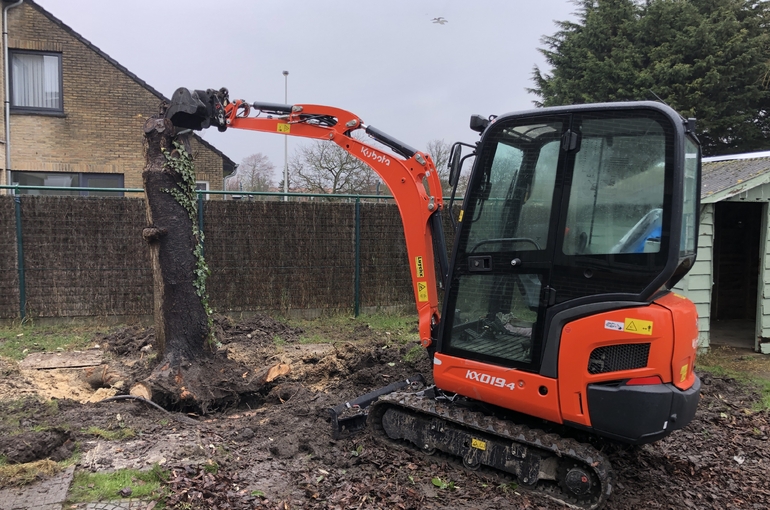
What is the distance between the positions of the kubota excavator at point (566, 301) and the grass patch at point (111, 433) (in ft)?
6.14

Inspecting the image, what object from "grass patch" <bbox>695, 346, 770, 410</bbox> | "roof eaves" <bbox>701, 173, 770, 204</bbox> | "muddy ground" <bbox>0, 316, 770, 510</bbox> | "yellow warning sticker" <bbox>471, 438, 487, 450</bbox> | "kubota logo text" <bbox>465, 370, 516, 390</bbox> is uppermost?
"roof eaves" <bbox>701, 173, 770, 204</bbox>

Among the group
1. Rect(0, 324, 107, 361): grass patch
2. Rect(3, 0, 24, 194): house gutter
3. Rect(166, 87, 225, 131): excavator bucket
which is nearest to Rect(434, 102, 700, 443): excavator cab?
Rect(166, 87, 225, 131): excavator bucket

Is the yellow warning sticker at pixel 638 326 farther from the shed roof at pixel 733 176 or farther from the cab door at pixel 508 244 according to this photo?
the shed roof at pixel 733 176

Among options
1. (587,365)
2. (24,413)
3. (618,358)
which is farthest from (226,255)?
(618,358)

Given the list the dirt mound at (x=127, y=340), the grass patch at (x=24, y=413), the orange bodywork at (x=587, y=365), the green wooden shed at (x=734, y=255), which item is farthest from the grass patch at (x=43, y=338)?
the green wooden shed at (x=734, y=255)

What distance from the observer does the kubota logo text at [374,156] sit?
4.48 metres

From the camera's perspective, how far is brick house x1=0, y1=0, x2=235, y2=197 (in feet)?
40.7

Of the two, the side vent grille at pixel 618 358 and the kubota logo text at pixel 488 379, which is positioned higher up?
the side vent grille at pixel 618 358

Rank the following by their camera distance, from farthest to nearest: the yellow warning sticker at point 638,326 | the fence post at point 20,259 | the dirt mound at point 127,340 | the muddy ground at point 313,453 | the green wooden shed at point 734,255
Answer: the fence post at point 20,259 → the green wooden shed at point 734,255 → the dirt mound at point 127,340 → the muddy ground at point 313,453 → the yellow warning sticker at point 638,326

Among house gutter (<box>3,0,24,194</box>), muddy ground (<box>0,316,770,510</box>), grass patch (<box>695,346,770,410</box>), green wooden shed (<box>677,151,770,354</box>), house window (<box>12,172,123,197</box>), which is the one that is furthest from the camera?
house window (<box>12,172,123,197</box>)

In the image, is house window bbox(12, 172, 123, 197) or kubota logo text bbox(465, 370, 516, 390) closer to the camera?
kubota logo text bbox(465, 370, 516, 390)

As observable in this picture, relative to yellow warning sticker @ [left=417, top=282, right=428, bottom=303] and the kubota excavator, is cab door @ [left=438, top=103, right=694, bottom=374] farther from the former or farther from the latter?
yellow warning sticker @ [left=417, top=282, right=428, bottom=303]

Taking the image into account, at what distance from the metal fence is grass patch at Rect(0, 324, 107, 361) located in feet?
0.85

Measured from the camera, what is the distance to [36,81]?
12.6 meters
